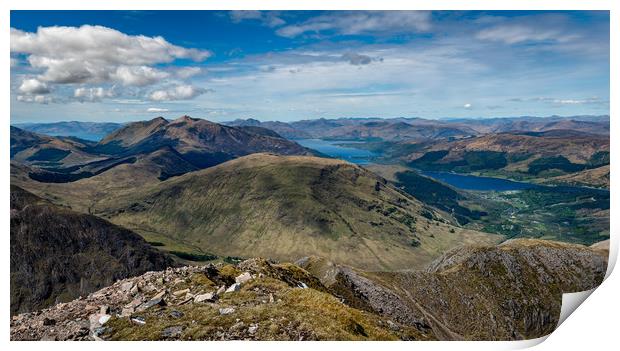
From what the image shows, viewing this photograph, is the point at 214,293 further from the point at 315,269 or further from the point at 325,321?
the point at 315,269

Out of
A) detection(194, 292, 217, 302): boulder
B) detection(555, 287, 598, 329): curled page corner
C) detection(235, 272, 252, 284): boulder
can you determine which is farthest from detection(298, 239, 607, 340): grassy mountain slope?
detection(194, 292, 217, 302): boulder

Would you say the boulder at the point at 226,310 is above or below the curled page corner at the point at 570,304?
above

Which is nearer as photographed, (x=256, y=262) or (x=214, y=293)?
(x=214, y=293)

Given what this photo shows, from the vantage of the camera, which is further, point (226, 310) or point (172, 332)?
point (226, 310)

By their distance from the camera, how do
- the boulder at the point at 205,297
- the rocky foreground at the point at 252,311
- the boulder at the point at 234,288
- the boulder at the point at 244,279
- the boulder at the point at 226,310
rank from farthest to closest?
the boulder at the point at 244,279
the boulder at the point at 234,288
the boulder at the point at 205,297
the boulder at the point at 226,310
the rocky foreground at the point at 252,311

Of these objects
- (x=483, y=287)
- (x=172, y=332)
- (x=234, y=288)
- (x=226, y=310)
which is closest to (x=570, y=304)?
(x=234, y=288)

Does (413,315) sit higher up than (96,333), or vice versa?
(96,333)

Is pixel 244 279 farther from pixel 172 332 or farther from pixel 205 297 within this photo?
pixel 172 332

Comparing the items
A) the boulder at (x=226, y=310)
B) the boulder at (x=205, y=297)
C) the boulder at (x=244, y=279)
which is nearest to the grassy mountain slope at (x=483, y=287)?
the boulder at (x=244, y=279)

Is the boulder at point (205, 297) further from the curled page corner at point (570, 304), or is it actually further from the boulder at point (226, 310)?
the curled page corner at point (570, 304)
